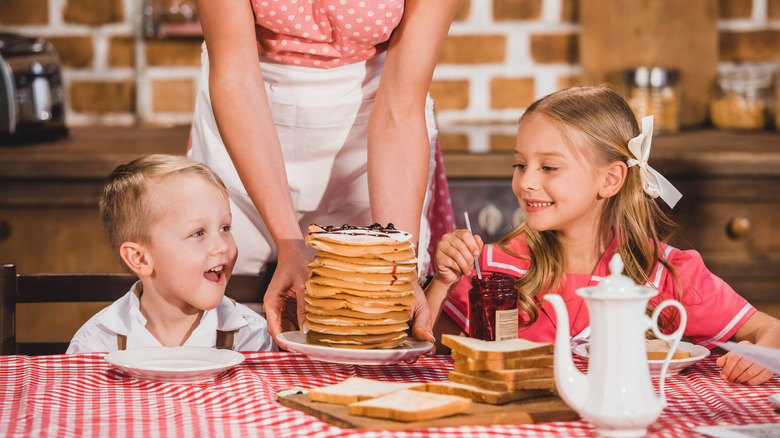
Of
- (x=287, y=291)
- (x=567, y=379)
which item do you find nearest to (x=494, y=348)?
(x=567, y=379)

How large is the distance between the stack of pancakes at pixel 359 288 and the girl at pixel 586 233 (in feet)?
0.98

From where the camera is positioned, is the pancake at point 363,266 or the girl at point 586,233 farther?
the girl at point 586,233

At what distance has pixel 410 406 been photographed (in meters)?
0.96

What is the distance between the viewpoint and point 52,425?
96 centimetres

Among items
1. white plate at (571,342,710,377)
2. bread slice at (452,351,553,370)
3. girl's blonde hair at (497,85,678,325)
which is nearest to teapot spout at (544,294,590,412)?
bread slice at (452,351,553,370)

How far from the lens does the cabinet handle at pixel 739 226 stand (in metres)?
2.39

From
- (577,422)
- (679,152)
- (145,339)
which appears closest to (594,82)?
(679,152)

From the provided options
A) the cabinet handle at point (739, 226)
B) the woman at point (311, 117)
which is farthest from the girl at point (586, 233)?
the cabinet handle at point (739, 226)

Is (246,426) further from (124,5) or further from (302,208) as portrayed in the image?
(124,5)

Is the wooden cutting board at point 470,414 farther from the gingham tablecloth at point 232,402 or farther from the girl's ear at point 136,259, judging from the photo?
the girl's ear at point 136,259

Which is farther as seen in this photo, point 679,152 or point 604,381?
point 679,152

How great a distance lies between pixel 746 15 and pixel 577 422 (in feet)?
7.23

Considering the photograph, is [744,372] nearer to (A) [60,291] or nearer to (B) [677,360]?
(B) [677,360]

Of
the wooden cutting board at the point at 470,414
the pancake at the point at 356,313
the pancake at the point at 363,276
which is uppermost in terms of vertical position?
the pancake at the point at 363,276
